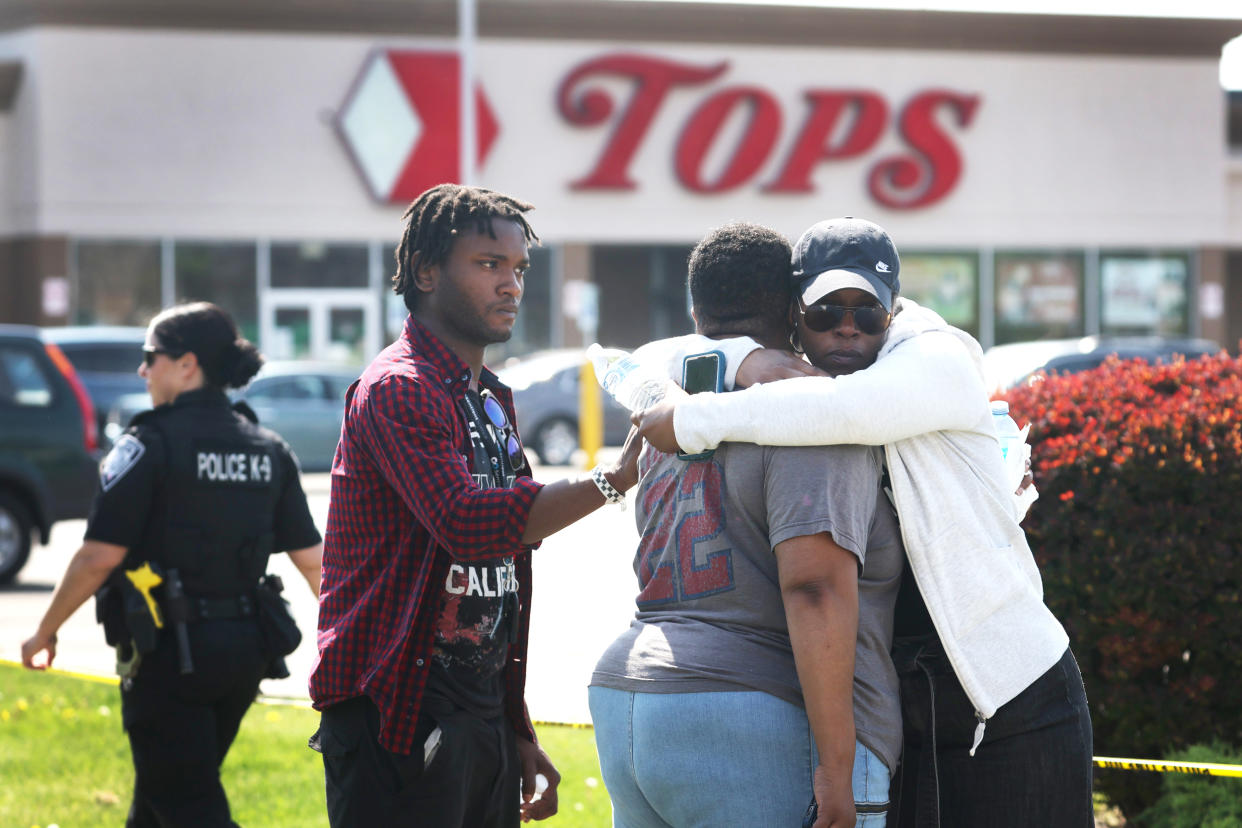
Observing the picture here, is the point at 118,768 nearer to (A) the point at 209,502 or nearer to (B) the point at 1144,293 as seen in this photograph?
(A) the point at 209,502

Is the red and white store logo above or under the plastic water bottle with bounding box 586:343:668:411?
above

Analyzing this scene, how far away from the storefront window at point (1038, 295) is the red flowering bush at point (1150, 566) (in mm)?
26439

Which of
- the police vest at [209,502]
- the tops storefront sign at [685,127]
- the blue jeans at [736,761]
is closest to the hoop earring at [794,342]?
the blue jeans at [736,761]

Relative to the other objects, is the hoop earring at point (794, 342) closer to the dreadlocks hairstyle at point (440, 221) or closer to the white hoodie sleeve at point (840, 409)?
the white hoodie sleeve at point (840, 409)

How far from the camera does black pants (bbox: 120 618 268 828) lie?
13.7 ft

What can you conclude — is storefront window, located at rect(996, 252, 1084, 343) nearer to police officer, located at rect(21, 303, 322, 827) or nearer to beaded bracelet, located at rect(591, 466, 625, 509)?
police officer, located at rect(21, 303, 322, 827)

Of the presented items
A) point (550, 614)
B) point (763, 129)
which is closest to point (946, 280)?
point (763, 129)

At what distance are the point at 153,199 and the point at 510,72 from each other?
22.5 feet

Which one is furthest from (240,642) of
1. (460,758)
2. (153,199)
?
(153,199)

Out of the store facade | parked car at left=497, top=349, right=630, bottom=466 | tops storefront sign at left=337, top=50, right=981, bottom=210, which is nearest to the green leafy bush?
parked car at left=497, top=349, right=630, bottom=466

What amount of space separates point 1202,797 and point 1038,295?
27.5m

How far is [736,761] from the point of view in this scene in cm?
265

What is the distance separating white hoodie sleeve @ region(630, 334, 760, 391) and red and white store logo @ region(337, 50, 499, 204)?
957 inches

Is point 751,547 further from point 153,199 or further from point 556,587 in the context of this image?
point 153,199
